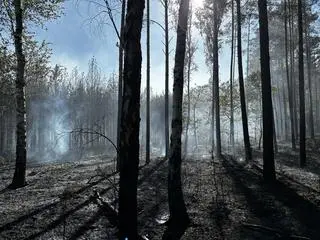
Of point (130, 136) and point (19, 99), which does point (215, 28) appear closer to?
point (19, 99)

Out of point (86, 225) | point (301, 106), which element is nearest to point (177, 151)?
point (86, 225)

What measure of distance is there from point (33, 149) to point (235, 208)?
50.3 m

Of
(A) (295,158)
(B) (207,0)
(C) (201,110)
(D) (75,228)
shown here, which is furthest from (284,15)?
(C) (201,110)

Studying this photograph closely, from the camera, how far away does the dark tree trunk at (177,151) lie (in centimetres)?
808

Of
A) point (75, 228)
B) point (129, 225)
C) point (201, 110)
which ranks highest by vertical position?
point (201, 110)

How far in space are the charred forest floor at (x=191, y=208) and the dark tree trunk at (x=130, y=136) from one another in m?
0.62

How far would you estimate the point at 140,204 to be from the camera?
9.67 m

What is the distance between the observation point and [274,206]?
944 cm

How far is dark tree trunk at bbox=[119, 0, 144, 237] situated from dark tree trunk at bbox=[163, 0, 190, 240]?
231 cm

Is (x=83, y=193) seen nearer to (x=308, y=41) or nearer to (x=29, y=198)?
(x=29, y=198)

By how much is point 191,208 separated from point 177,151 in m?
1.66

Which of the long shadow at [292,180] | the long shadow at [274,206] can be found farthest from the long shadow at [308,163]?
the long shadow at [274,206]

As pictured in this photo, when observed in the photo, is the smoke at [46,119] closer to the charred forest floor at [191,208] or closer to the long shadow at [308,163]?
the long shadow at [308,163]

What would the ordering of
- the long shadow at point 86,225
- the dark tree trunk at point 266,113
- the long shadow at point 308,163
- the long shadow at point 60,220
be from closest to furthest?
the long shadow at point 86,225 < the long shadow at point 60,220 < the dark tree trunk at point 266,113 < the long shadow at point 308,163
